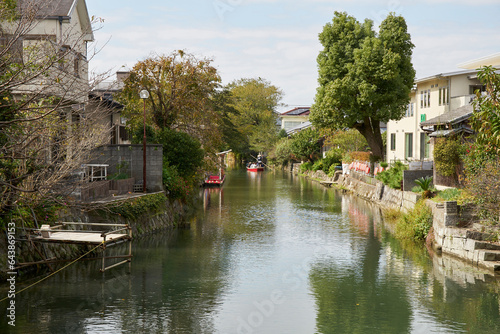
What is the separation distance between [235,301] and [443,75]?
27.9m

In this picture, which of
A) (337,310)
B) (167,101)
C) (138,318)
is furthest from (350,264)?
(167,101)

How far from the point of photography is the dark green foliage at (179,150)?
106ft

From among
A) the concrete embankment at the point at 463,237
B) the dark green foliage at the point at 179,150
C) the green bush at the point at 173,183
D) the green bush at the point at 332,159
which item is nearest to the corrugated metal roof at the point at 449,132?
the concrete embankment at the point at 463,237

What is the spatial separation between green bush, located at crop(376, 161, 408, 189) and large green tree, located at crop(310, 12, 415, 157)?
547 centimetres

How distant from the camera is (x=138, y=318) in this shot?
1502 cm

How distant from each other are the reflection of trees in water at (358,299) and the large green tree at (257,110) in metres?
73.8

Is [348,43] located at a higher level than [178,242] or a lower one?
higher

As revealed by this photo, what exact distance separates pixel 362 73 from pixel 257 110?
5826cm

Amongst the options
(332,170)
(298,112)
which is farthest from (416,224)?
(298,112)

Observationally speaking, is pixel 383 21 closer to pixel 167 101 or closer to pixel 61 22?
pixel 167 101

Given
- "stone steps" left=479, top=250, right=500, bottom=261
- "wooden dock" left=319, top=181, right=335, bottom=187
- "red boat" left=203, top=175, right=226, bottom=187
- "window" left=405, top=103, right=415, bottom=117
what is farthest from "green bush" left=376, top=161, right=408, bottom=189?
"red boat" left=203, top=175, right=226, bottom=187

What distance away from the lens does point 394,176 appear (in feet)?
119

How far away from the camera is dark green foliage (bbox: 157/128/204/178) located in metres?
32.4

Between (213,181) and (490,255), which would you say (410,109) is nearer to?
(213,181)
